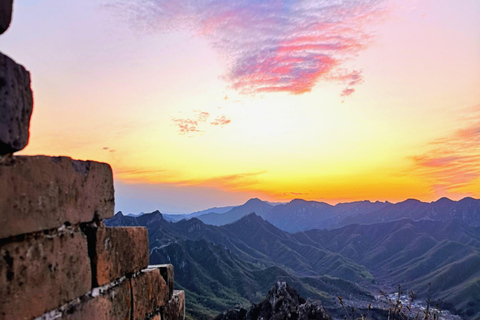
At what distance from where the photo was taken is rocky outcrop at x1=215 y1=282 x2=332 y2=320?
100ft

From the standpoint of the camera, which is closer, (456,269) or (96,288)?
(96,288)

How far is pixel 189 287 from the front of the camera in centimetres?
8169

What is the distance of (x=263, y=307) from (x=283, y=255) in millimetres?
106174

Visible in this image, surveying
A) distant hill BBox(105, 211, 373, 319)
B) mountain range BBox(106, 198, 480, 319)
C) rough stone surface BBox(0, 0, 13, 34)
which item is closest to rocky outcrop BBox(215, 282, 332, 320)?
distant hill BBox(105, 211, 373, 319)

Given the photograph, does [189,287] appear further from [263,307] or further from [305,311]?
[305,311]

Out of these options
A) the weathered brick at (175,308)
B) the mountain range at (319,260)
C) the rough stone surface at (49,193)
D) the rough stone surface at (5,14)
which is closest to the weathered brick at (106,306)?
the rough stone surface at (49,193)

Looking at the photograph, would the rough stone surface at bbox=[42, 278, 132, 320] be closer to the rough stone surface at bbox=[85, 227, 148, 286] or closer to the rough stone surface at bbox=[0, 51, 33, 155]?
the rough stone surface at bbox=[85, 227, 148, 286]

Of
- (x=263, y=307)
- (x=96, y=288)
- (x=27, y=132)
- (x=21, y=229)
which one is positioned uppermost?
(x=27, y=132)

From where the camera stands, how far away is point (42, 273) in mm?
2609

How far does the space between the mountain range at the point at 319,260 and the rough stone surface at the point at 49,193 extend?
59.2 meters

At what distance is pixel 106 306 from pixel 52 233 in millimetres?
1052

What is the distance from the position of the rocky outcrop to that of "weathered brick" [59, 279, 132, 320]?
95.2 feet

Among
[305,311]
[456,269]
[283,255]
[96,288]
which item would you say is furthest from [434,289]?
[96,288]

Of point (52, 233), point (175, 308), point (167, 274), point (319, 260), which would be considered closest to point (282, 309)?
point (175, 308)
